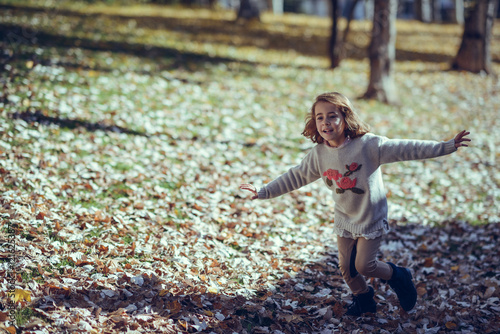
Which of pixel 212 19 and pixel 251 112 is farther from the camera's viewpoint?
pixel 212 19

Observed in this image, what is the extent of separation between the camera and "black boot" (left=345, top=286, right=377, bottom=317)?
4465mm

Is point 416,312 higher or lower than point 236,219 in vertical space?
lower

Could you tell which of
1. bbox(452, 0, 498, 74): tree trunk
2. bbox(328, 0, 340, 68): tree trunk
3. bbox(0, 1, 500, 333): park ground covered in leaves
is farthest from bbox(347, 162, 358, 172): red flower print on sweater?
bbox(452, 0, 498, 74): tree trunk

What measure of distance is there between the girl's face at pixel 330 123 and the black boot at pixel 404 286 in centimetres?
146

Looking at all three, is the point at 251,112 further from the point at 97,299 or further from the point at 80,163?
the point at 97,299

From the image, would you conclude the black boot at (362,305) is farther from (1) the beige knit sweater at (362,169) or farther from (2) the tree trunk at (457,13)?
(2) the tree trunk at (457,13)

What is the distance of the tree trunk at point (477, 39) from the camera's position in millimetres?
15859

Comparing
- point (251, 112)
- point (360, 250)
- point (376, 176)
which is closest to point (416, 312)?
point (360, 250)

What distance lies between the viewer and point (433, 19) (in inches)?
1108

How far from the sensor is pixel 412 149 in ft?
12.2

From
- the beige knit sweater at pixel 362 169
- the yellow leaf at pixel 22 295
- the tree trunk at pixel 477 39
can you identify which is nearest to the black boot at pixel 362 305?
the beige knit sweater at pixel 362 169

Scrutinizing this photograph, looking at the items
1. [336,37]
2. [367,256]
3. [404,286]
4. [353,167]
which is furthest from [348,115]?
[336,37]

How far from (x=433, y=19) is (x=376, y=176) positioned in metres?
27.9

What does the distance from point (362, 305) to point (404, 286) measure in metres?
0.45
